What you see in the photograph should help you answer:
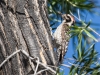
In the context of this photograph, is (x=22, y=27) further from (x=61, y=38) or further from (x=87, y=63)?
(x=61, y=38)

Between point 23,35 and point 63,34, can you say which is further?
point 63,34

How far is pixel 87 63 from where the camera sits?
1.58 meters

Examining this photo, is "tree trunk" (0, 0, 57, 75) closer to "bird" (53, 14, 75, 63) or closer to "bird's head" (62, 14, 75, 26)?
"bird" (53, 14, 75, 63)

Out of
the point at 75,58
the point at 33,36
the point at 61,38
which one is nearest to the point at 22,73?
the point at 33,36

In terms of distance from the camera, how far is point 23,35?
4.99 feet

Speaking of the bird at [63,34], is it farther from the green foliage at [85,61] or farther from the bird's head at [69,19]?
the green foliage at [85,61]

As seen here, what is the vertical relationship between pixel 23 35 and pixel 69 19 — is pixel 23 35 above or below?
above

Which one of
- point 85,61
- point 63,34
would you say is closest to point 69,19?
point 63,34

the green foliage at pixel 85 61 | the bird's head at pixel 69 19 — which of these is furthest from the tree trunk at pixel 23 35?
the bird's head at pixel 69 19

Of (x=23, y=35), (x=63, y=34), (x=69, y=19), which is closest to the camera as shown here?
(x=23, y=35)

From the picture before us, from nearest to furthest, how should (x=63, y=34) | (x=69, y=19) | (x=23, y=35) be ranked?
(x=23, y=35), (x=63, y=34), (x=69, y=19)

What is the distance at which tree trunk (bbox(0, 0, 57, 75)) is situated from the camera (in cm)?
147

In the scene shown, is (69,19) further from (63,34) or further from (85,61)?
(85,61)

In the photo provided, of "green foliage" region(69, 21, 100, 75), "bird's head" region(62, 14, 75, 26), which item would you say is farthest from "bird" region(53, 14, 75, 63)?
"green foliage" region(69, 21, 100, 75)
